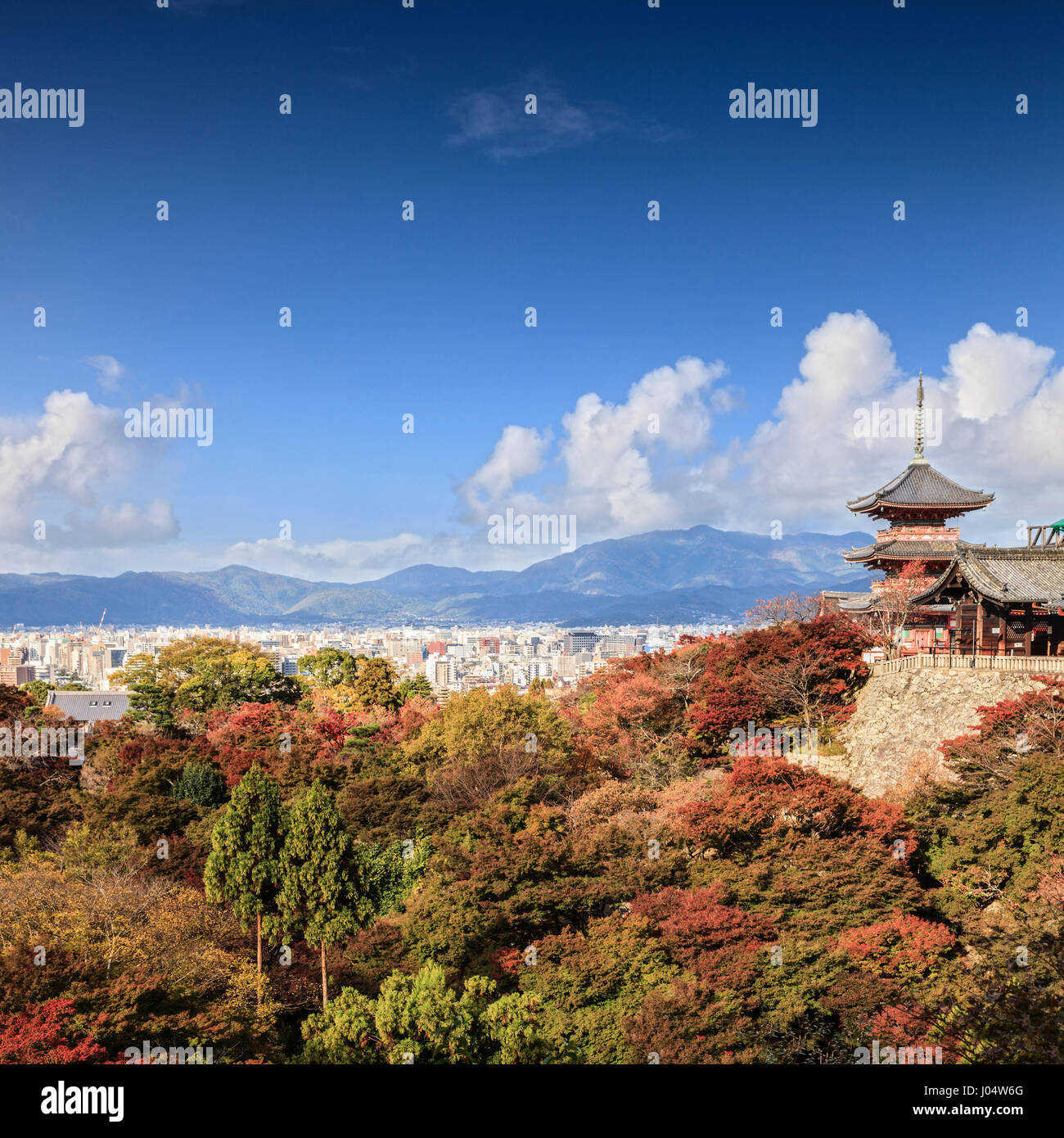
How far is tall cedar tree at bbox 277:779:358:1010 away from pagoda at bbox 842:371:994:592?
58.2 feet

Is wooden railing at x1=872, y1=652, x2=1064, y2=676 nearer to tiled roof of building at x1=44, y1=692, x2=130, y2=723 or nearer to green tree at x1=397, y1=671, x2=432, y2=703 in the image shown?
green tree at x1=397, y1=671, x2=432, y2=703

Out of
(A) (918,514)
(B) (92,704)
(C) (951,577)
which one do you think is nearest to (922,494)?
(A) (918,514)

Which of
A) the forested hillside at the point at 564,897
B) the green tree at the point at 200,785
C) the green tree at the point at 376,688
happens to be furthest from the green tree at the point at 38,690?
the green tree at the point at 200,785

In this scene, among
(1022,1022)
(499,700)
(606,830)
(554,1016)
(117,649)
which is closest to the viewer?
(1022,1022)

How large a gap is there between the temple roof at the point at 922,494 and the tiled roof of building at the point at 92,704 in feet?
99.2

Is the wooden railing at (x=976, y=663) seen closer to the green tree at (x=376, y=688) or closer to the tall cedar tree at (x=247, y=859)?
the tall cedar tree at (x=247, y=859)

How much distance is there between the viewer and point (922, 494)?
88.5ft

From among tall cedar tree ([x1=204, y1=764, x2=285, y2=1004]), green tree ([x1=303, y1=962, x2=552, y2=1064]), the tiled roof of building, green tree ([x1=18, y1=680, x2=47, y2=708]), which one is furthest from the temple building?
green tree ([x1=18, y1=680, x2=47, y2=708])

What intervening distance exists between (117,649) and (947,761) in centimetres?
15175

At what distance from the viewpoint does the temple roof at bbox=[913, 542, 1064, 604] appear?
1734 cm
